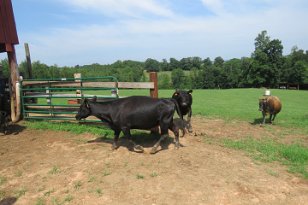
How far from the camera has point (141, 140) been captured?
8.32 meters

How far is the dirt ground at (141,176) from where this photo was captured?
528 centimetres

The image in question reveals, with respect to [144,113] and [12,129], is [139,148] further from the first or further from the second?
[12,129]

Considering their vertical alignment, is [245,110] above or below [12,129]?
below

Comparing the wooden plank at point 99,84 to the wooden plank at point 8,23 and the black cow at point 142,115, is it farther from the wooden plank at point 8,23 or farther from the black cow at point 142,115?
the wooden plank at point 8,23

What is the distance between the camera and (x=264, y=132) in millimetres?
10797

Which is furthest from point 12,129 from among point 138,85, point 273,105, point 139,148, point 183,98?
point 273,105

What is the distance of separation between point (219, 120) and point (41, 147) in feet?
24.8

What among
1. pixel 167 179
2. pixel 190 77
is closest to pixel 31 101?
pixel 167 179

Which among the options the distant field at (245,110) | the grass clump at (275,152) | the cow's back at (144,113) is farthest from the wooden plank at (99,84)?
the distant field at (245,110)

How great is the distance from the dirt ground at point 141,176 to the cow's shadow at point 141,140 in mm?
54

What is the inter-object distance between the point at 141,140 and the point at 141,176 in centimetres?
246

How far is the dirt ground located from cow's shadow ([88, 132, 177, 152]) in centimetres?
5

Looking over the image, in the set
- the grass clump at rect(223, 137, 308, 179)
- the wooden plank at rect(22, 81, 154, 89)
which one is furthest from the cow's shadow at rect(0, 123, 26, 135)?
the grass clump at rect(223, 137, 308, 179)

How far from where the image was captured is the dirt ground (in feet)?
17.3
